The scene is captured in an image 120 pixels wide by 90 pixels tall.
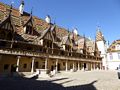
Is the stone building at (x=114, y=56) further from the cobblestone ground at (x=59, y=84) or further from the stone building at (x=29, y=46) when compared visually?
the cobblestone ground at (x=59, y=84)

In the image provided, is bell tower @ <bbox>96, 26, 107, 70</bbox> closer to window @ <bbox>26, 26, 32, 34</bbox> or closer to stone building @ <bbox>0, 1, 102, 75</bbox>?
stone building @ <bbox>0, 1, 102, 75</bbox>

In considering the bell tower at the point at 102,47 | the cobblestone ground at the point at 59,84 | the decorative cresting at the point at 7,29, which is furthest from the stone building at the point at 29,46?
the bell tower at the point at 102,47

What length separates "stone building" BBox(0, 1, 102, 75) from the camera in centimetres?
2489

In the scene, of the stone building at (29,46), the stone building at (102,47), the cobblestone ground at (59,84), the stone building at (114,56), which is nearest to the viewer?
the cobblestone ground at (59,84)

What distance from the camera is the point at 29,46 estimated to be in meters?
28.1

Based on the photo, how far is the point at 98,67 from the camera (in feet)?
169

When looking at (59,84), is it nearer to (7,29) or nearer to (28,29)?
(7,29)

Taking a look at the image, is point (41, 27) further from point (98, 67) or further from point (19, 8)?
point (98, 67)

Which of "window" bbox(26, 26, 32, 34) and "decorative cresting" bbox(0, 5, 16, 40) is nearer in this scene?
"decorative cresting" bbox(0, 5, 16, 40)

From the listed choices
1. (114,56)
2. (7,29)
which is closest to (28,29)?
(7,29)

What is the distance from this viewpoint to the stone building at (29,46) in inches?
980

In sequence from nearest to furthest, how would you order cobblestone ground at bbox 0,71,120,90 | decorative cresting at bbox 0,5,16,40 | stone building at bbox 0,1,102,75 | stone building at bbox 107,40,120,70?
cobblestone ground at bbox 0,71,120,90 < decorative cresting at bbox 0,5,16,40 < stone building at bbox 0,1,102,75 < stone building at bbox 107,40,120,70

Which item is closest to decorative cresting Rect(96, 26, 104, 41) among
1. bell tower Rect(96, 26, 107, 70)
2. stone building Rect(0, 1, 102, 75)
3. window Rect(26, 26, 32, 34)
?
bell tower Rect(96, 26, 107, 70)

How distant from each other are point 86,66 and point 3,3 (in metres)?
28.9
